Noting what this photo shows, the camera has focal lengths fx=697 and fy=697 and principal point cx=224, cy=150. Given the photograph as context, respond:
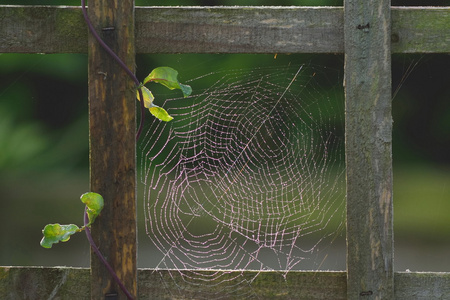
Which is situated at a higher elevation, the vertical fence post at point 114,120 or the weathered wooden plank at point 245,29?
the weathered wooden plank at point 245,29

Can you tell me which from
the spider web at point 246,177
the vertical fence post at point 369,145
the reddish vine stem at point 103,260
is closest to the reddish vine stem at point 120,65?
the reddish vine stem at point 103,260

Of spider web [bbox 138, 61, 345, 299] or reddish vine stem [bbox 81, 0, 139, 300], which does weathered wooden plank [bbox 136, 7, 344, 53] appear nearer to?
reddish vine stem [bbox 81, 0, 139, 300]

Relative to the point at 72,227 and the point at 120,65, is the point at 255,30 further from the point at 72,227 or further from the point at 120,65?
the point at 72,227

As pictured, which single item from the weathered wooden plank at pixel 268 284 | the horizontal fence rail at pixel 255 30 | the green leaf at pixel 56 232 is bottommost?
the weathered wooden plank at pixel 268 284

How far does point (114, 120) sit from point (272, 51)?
1.51ft

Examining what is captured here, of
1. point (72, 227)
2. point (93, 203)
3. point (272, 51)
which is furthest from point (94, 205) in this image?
point (272, 51)

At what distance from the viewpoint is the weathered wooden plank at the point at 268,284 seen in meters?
1.88

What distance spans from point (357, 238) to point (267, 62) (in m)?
3.86

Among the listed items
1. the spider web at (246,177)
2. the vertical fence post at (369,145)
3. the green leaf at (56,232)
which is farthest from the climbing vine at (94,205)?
the vertical fence post at (369,145)

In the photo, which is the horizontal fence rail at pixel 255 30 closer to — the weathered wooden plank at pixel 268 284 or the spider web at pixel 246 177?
the spider web at pixel 246 177

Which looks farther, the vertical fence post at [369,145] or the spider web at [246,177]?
the spider web at [246,177]

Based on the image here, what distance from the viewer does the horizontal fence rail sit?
1851 mm

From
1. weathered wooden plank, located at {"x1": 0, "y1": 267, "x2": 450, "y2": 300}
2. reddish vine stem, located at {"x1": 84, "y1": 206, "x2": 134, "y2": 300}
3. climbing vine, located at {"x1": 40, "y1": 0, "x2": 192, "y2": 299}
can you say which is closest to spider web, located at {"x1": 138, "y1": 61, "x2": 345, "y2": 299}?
weathered wooden plank, located at {"x1": 0, "y1": 267, "x2": 450, "y2": 300}

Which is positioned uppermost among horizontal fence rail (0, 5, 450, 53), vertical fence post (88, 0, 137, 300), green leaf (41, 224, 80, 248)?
horizontal fence rail (0, 5, 450, 53)
